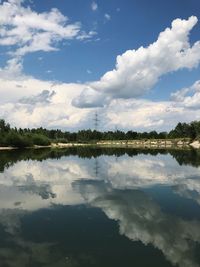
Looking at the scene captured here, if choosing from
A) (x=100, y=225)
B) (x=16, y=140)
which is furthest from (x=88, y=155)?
(x=100, y=225)

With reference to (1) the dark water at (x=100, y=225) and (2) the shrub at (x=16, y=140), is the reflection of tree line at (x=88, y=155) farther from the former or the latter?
(1) the dark water at (x=100, y=225)

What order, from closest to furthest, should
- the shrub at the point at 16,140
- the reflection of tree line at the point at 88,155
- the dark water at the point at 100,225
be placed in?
the dark water at the point at 100,225
the reflection of tree line at the point at 88,155
the shrub at the point at 16,140

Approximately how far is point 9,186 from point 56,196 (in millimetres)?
9941

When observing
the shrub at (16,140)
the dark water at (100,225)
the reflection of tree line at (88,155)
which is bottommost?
the dark water at (100,225)

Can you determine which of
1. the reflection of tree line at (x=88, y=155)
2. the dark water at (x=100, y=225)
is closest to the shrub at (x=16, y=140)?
the reflection of tree line at (x=88, y=155)

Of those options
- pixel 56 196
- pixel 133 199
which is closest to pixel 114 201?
pixel 133 199

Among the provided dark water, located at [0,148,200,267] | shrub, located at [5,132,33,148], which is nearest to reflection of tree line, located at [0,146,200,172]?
shrub, located at [5,132,33,148]

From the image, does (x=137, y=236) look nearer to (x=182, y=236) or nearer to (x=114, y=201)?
Answer: (x=182, y=236)

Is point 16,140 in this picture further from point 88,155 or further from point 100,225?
point 100,225

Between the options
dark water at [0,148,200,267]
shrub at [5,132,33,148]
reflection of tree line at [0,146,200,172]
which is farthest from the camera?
shrub at [5,132,33,148]

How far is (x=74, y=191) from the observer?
131ft

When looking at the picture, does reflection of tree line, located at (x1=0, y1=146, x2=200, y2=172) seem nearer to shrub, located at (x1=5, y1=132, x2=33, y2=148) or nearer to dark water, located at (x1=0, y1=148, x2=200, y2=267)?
shrub, located at (x1=5, y1=132, x2=33, y2=148)

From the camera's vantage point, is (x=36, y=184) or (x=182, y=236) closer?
(x=182, y=236)

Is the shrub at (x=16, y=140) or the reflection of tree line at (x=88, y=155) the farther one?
the shrub at (x=16, y=140)
